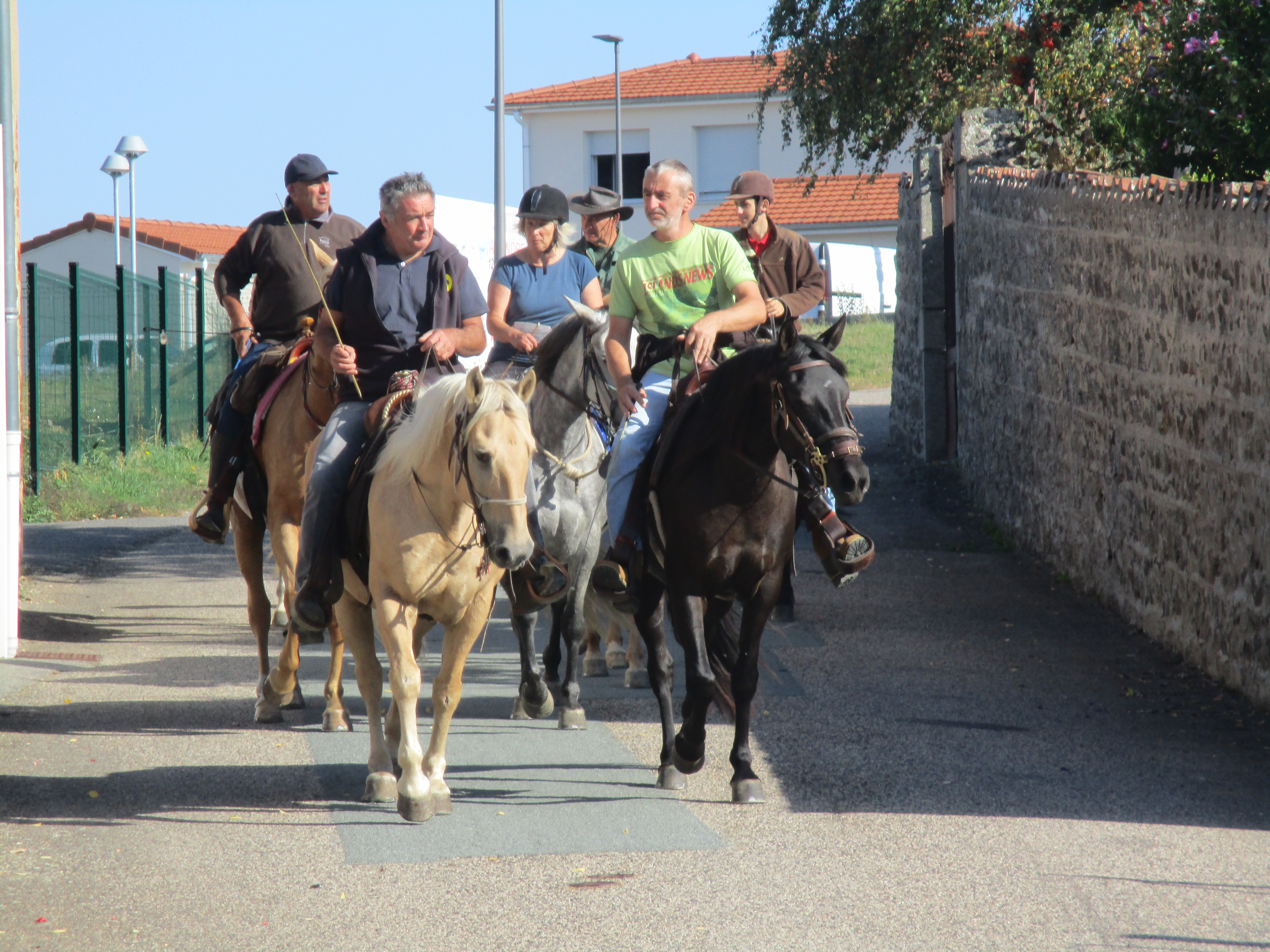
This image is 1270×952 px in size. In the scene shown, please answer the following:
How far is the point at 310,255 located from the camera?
838 centimetres

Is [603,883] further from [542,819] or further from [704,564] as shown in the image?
[704,564]

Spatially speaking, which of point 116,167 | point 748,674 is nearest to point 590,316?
point 748,674

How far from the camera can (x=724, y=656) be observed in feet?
21.1

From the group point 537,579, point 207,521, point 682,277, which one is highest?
point 682,277

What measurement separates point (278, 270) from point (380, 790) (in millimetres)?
3855

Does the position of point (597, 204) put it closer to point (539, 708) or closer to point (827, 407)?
point (539, 708)

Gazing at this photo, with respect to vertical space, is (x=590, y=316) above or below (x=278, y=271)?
below

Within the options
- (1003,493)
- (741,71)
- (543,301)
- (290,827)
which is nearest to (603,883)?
(290,827)

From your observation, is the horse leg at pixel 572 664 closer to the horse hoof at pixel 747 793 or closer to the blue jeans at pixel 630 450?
the blue jeans at pixel 630 450

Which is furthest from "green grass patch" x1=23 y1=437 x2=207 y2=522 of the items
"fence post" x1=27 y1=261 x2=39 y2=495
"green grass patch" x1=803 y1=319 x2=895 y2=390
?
"green grass patch" x1=803 y1=319 x2=895 y2=390

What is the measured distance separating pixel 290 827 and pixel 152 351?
592 inches

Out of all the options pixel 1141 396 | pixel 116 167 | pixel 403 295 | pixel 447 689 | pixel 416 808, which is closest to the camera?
pixel 416 808

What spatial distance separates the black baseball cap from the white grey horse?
2172 mm

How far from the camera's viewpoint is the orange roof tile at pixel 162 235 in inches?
1592
